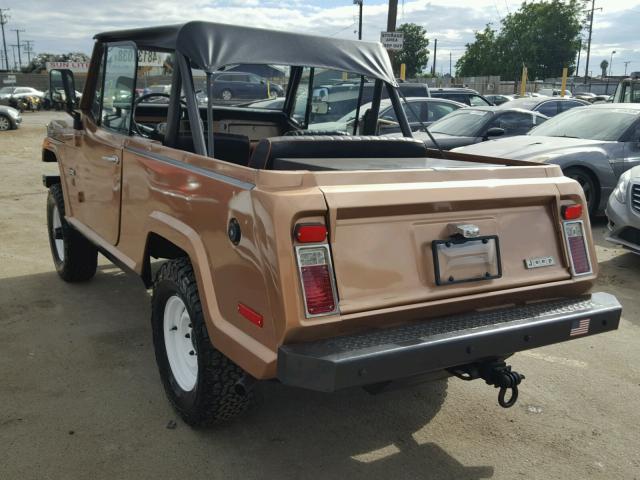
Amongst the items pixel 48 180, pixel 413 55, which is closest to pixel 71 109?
pixel 48 180

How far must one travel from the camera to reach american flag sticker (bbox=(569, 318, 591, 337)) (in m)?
2.89

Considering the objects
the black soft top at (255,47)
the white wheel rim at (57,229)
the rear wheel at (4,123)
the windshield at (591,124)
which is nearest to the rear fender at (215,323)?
the black soft top at (255,47)

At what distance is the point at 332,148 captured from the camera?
11.7 feet

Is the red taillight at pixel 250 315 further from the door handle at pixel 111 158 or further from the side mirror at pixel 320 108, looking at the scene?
the side mirror at pixel 320 108

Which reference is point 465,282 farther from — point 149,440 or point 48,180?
point 48,180

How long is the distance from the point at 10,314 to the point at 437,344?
12.4 ft

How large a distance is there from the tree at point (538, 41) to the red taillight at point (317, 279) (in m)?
72.3

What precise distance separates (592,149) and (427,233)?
620 centimetres

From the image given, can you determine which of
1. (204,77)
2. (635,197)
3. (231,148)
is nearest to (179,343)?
(231,148)

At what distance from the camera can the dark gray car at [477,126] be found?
1018cm

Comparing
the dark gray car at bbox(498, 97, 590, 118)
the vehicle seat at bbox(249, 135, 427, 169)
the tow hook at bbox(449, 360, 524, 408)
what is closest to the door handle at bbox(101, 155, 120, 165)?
the vehicle seat at bbox(249, 135, 427, 169)

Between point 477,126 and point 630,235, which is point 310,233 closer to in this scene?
point 630,235

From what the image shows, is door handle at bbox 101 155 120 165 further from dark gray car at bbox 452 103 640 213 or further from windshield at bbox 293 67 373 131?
dark gray car at bbox 452 103 640 213

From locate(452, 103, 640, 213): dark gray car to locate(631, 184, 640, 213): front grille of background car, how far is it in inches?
66.2
